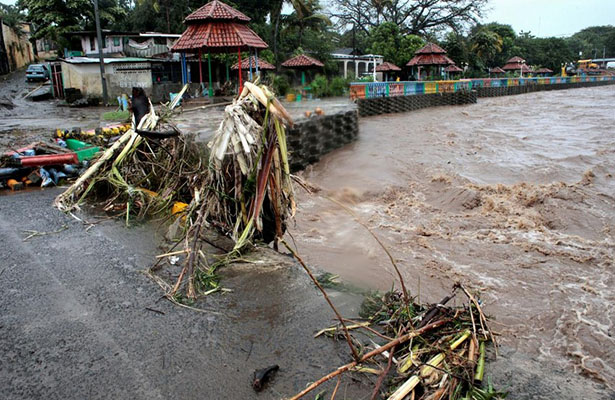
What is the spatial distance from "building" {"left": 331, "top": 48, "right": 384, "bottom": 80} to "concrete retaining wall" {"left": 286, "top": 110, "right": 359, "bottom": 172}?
21279 millimetres

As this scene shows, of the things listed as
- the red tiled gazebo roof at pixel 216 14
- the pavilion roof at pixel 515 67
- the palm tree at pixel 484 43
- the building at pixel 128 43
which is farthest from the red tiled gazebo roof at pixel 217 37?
the pavilion roof at pixel 515 67

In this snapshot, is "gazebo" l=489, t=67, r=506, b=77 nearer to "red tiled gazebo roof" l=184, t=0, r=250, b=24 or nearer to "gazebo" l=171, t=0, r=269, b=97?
"gazebo" l=171, t=0, r=269, b=97

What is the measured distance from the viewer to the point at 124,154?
6164 mm

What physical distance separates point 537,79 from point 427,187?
3432 centimetres

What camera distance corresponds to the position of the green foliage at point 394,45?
35.2m

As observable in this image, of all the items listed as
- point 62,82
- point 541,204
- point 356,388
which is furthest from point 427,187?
point 62,82

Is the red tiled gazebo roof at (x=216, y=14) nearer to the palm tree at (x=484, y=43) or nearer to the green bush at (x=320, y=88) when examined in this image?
the green bush at (x=320, y=88)

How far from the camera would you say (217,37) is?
1664cm

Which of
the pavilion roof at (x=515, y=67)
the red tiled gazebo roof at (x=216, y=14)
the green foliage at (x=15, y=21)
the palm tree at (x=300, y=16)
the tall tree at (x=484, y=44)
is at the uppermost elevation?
the green foliage at (x=15, y=21)

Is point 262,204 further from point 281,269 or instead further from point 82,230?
point 82,230

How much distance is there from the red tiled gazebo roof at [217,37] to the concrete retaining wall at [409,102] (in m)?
5.01

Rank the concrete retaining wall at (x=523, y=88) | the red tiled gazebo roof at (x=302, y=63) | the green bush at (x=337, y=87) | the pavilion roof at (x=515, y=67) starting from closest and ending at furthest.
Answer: the green bush at (x=337, y=87)
the red tiled gazebo roof at (x=302, y=63)
the concrete retaining wall at (x=523, y=88)
the pavilion roof at (x=515, y=67)

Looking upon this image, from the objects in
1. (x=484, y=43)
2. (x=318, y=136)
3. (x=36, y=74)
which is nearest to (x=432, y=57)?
(x=484, y=43)

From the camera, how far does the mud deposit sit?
14.0 ft
